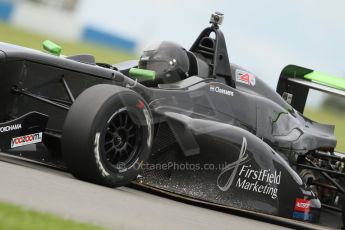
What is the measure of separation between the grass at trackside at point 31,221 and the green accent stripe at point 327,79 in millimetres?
5903

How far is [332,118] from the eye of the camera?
1930 cm

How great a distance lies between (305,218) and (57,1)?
28806 millimetres

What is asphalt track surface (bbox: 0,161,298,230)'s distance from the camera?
5.14 metres

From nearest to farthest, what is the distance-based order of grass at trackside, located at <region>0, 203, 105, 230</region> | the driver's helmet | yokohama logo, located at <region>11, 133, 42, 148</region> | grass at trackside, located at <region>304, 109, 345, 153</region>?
grass at trackside, located at <region>0, 203, 105, 230</region> < yokohama logo, located at <region>11, 133, 42, 148</region> < the driver's helmet < grass at trackside, located at <region>304, 109, 345, 153</region>

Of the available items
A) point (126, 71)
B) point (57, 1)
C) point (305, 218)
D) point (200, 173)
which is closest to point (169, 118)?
point (200, 173)

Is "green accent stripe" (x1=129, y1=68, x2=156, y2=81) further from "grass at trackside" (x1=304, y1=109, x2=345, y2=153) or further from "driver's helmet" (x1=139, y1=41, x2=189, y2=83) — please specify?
"grass at trackside" (x1=304, y1=109, x2=345, y2=153)

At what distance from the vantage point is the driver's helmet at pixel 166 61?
8.70m

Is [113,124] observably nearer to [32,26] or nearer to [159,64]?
[159,64]

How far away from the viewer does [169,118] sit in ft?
25.7

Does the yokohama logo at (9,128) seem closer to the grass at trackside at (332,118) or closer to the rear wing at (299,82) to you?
the rear wing at (299,82)

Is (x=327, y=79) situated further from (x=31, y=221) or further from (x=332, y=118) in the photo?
(x=332, y=118)

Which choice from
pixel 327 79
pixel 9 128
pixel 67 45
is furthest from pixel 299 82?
pixel 67 45

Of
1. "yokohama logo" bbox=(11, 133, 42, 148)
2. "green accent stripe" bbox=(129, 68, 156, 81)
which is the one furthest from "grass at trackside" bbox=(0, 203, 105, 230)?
"green accent stripe" bbox=(129, 68, 156, 81)

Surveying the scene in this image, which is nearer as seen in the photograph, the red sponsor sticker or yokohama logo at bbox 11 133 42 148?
yokohama logo at bbox 11 133 42 148
